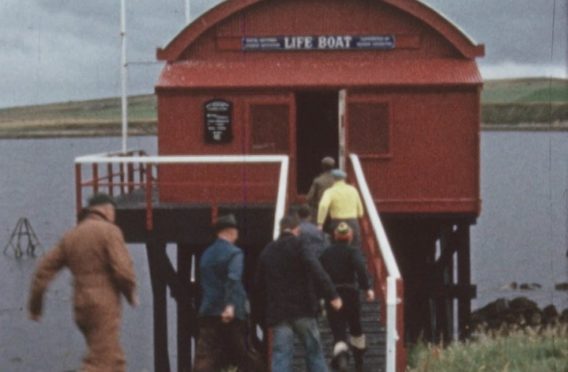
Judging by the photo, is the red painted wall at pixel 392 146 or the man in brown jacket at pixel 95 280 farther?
the red painted wall at pixel 392 146

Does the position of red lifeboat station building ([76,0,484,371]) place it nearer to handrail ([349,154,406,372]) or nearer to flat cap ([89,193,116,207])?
handrail ([349,154,406,372])

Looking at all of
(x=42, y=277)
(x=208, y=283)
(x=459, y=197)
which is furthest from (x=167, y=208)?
(x=42, y=277)

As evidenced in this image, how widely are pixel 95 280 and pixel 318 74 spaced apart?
13351 millimetres

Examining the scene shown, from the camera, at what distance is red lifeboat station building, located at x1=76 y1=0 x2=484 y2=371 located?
2303 centimetres

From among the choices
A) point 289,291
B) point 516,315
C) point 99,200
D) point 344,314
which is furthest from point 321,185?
point 516,315

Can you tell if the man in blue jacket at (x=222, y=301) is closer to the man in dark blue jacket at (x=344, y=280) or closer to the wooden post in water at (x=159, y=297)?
the man in dark blue jacket at (x=344, y=280)

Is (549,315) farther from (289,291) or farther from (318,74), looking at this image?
(289,291)

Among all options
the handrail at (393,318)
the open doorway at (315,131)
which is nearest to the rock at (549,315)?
the open doorway at (315,131)

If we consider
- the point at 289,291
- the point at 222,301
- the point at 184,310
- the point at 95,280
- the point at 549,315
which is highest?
the point at 95,280

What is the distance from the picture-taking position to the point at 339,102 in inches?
909

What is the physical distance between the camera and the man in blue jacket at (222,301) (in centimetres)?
1238

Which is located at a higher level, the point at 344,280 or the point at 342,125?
the point at 342,125

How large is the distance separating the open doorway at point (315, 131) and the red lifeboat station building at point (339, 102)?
6.78 ft

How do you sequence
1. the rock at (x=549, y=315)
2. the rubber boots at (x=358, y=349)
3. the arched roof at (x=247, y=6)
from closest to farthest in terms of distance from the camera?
the rubber boots at (x=358, y=349) < the arched roof at (x=247, y=6) < the rock at (x=549, y=315)
